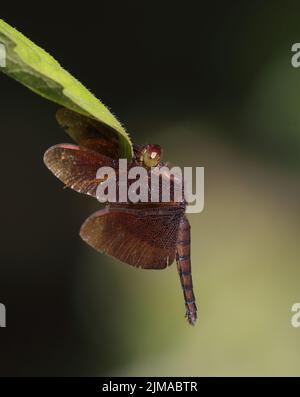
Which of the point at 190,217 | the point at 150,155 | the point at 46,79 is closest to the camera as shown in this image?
the point at 46,79

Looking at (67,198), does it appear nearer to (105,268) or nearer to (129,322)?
(105,268)

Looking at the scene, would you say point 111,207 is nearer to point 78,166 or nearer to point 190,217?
point 78,166

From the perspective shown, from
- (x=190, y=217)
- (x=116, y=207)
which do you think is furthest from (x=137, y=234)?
(x=190, y=217)

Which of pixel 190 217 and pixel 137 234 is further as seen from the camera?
pixel 190 217

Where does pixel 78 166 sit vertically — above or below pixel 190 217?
below

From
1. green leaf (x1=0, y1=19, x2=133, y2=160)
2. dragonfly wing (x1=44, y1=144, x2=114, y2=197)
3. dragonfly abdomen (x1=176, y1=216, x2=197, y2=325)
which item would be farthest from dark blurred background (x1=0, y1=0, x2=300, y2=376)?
green leaf (x1=0, y1=19, x2=133, y2=160)

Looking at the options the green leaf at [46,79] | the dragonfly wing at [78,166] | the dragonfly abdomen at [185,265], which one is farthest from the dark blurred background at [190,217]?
the green leaf at [46,79]

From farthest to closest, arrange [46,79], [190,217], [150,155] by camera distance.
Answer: [190,217] → [150,155] → [46,79]
